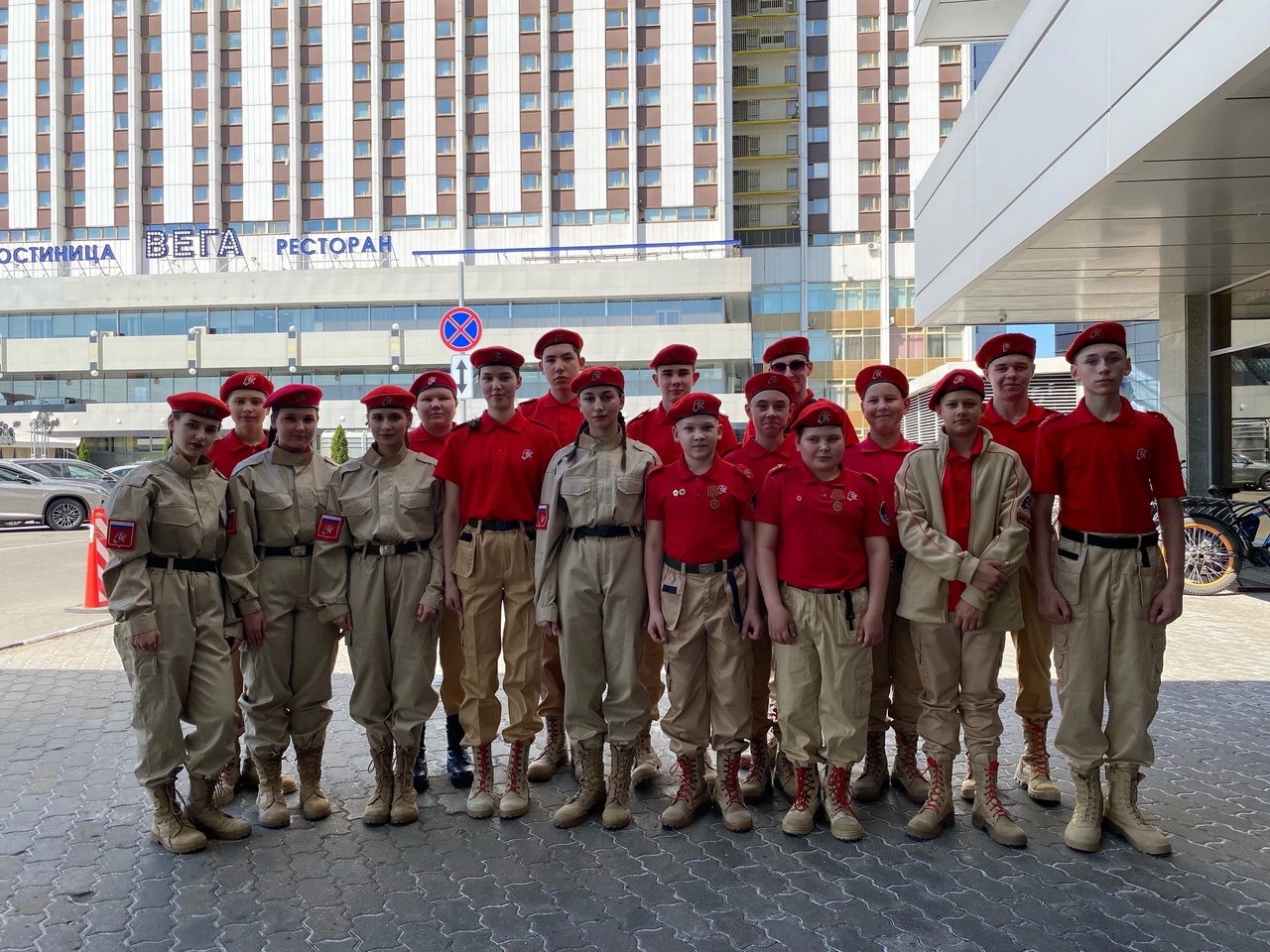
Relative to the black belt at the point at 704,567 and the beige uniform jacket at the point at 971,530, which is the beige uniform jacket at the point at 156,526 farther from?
the beige uniform jacket at the point at 971,530

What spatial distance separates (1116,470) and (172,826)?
4.27 metres

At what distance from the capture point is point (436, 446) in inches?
201

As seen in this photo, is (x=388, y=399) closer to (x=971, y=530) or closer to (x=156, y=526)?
(x=156, y=526)

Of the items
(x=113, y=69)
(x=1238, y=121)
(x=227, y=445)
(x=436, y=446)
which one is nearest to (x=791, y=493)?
(x=436, y=446)

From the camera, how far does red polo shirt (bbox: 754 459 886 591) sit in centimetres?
412

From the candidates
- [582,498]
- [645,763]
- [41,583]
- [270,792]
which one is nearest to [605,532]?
[582,498]

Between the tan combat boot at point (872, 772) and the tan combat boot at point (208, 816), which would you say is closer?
the tan combat boot at point (208, 816)

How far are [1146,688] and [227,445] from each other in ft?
14.9

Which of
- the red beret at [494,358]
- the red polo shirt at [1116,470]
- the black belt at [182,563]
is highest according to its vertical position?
the red beret at [494,358]

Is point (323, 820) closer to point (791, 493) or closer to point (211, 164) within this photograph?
point (791, 493)

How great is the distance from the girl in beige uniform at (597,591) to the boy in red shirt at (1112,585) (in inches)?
71.7

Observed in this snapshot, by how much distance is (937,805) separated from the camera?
411 cm

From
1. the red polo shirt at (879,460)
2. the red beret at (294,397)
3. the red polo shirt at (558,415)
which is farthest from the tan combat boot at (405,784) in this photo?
the red polo shirt at (879,460)

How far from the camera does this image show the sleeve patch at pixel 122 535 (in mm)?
3830
